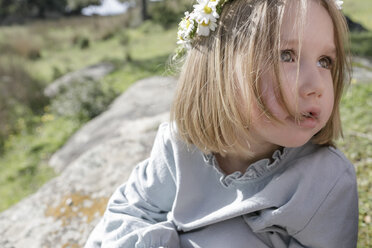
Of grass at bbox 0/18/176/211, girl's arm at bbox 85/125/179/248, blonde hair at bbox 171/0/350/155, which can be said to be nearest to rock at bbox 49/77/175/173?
grass at bbox 0/18/176/211

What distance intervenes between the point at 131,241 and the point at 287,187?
770 millimetres

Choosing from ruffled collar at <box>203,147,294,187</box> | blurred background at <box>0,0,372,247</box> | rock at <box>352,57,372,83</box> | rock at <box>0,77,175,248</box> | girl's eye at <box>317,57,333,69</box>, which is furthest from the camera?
rock at <box>352,57,372,83</box>

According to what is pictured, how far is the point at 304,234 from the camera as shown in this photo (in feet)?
5.03

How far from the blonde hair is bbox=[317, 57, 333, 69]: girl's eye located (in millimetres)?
75

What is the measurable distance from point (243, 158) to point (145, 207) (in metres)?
0.58

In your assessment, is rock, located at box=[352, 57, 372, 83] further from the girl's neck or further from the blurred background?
the girl's neck

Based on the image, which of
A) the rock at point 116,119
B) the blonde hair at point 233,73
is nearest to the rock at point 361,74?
the rock at point 116,119

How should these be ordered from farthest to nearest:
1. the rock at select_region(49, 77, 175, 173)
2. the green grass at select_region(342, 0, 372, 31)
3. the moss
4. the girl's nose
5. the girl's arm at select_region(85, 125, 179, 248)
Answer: the green grass at select_region(342, 0, 372, 31) → the rock at select_region(49, 77, 175, 173) → the moss → the girl's arm at select_region(85, 125, 179, 248) → the girl's nose

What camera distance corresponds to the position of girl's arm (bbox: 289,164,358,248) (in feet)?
4.99

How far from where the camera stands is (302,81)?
1.32m

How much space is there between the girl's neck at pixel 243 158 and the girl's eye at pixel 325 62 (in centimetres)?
44

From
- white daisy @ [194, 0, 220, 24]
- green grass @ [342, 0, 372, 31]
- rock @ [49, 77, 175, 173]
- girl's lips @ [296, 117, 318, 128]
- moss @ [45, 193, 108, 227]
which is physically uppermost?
white daisy @ [194, 0, 220, 24]

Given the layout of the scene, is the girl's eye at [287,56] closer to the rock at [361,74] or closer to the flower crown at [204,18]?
the flower crown at [204,18]

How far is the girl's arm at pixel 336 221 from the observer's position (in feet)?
4.99
